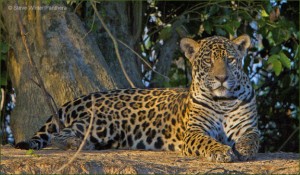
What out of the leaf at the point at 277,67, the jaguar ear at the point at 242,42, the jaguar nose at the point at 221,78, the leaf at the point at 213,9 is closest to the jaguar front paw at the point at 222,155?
the jaguar nose at the point at 221,78

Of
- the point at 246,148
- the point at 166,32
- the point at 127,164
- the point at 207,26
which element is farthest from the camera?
the point at 207,26

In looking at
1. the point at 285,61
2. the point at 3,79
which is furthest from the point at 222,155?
the point at 3,79

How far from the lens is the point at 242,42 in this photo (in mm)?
10164

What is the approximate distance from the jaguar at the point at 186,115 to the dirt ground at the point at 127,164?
31 cm

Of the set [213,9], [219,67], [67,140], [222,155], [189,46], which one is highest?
[213,9]

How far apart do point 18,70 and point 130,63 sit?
1.47 metres

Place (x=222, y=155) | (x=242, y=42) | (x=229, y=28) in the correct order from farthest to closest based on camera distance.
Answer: (x=229, y=28) < (x=242, y=42) < (x=222, y=155)

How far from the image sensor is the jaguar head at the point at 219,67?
9.68 m

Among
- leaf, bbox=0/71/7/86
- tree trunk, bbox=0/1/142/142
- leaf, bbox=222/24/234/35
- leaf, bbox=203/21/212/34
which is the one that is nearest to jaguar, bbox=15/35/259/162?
tree trunk, bbox=0/1/142/142

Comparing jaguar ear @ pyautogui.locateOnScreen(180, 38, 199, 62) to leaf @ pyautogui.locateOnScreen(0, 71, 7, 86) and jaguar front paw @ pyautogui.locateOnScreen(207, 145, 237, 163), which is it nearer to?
jaguar front paw @ pyautogui.locateOnScreen(207, 145, 237, 163)

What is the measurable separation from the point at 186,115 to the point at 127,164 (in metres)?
2.11

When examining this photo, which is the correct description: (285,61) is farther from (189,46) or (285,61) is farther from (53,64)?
(53,64)

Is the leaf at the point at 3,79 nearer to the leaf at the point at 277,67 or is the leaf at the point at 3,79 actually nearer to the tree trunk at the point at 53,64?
the tree trunk at the point at 53,64

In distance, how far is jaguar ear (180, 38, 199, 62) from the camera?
1021 centimetres
